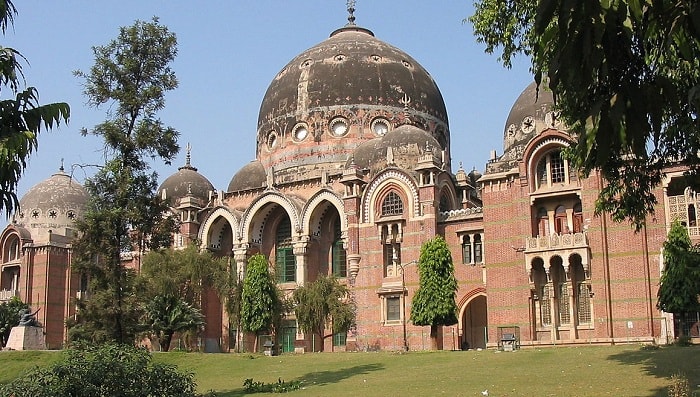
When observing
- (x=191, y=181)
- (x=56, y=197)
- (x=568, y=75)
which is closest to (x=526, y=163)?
(x=191, y=181)

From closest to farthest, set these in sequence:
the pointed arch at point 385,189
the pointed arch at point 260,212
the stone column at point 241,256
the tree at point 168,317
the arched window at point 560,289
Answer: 1. the arched window at point 560,289
2. the tree at point 168,317
3. the pointed arch at point 385,189
4. the pointed arch at point 260,212
5. the stone column at point 241,256

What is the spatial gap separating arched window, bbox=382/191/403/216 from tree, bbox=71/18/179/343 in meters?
18.7

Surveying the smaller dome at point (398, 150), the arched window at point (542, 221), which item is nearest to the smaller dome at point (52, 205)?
the smaller dome at point (398, 150)

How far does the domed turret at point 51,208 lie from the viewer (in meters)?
55.7

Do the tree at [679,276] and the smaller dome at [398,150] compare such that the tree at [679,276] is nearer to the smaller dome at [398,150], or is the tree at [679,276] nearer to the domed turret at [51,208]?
the smaller dome at [398,150]

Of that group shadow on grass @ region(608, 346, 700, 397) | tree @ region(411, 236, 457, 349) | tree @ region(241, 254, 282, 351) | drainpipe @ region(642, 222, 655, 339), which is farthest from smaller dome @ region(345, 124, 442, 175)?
shadow on grass @ region(608, 346, 700, 397)

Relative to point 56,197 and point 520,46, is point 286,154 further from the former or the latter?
point 520,46

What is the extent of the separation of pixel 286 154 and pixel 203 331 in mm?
11663

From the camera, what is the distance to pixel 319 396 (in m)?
18.4

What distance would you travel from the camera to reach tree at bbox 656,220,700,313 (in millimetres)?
29359

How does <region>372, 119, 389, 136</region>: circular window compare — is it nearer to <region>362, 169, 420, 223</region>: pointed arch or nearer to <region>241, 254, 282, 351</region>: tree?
<region>362, 169, 420, 223</region>: pointed arch

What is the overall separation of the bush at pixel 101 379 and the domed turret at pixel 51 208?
4316 centimetres

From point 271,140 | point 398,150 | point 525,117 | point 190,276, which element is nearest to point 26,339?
point 190,276

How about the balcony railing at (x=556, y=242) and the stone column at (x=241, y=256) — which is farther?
the stone column at (x=241, y=256)
